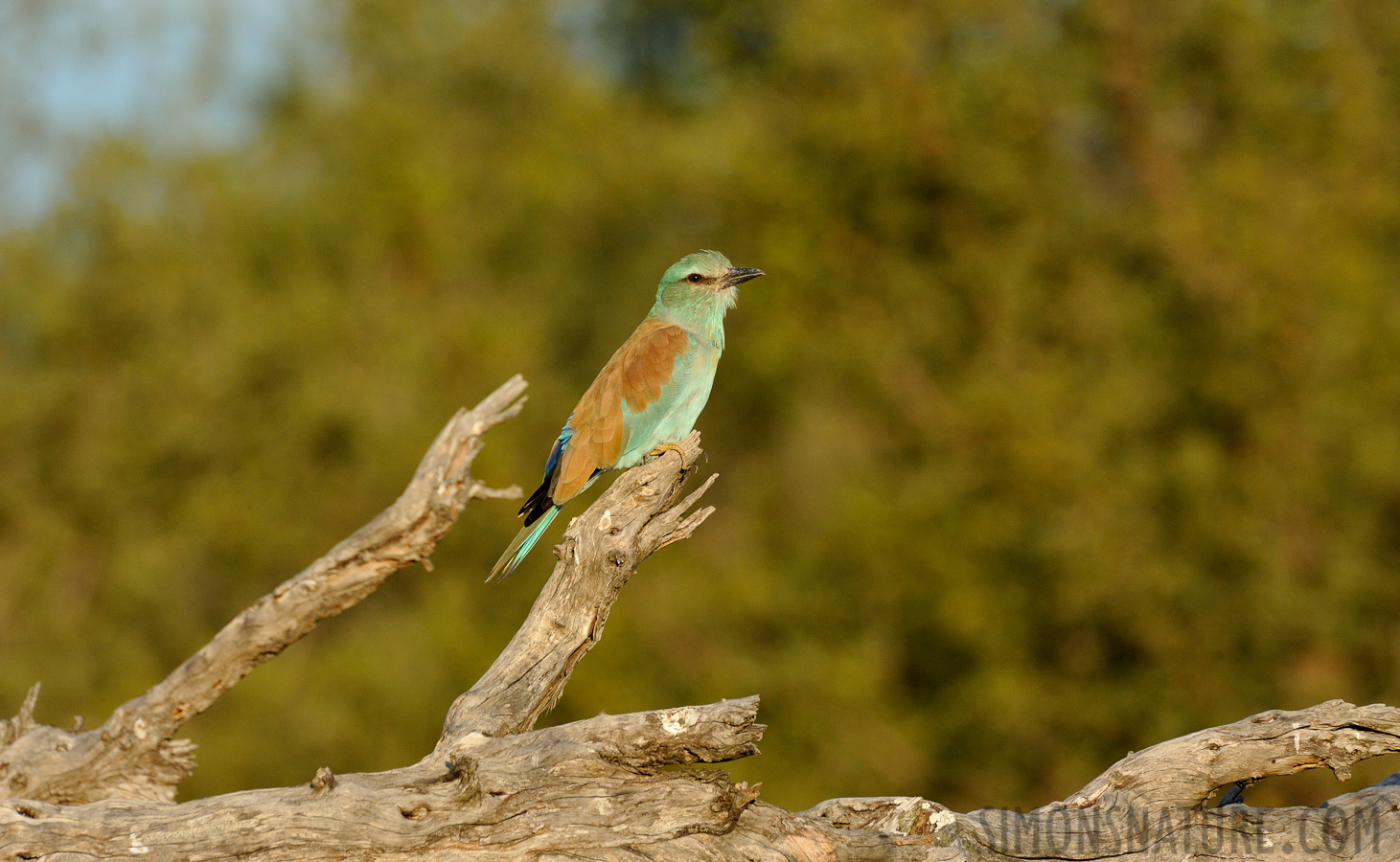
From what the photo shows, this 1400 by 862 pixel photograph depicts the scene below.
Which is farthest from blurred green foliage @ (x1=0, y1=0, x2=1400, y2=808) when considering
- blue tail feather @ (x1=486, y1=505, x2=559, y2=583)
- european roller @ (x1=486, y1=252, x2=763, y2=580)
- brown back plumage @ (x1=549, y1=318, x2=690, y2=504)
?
blue tail feather @ (x1=486, y1=505, x2=559, y2=583)

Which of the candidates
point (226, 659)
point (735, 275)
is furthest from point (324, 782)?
point (735, 275)

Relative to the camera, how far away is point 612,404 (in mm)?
6125

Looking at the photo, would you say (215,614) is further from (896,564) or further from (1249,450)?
(1249,450)

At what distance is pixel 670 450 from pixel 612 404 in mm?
642

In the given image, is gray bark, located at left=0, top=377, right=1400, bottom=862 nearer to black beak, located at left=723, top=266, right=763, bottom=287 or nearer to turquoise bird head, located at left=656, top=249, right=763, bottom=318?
turquoise bird head, located at left=656, top=249, right=763, bottom=318

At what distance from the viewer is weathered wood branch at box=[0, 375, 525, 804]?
5609 mm

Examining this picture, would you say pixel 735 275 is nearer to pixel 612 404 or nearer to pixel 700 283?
pixel 700 283

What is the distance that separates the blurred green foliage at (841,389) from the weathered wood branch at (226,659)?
30.8 ft

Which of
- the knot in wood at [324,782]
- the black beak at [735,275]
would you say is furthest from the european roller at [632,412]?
the knot in wood at [324,782]

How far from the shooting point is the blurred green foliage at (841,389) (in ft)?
44.9

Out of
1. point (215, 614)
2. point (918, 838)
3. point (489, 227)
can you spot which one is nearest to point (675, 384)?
point (918, 838)

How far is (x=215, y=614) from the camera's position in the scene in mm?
19125

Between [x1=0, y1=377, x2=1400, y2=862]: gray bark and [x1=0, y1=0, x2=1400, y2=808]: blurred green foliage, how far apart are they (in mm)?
9485

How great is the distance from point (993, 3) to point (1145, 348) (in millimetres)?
4560
